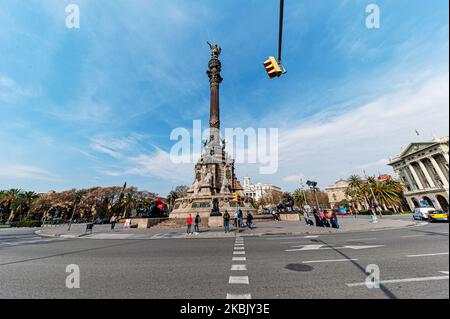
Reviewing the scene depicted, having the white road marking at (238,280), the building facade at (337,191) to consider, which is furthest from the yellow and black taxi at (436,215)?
the building facade at (337,191)

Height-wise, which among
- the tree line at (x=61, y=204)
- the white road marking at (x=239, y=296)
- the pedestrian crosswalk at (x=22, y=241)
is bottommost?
the white road marking at (x=239, y=296)

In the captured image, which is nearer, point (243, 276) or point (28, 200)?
point (243, 276)

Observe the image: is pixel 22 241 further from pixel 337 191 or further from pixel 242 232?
pixel 337 191

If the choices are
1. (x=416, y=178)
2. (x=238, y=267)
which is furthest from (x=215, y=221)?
(x=416, y=178)

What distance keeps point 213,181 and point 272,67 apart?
27.8 meters

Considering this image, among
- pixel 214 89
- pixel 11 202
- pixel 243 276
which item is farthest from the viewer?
pixel 11 202

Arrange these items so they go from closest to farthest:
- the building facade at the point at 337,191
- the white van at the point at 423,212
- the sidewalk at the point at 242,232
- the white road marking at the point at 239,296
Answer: the white road marking at the point at 239,296 < the sidewalk at the point at 242,232 < the white van at the point at 423,212 < the building facade at the point at 337,191

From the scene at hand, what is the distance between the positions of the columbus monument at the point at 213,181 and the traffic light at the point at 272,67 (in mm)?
19008

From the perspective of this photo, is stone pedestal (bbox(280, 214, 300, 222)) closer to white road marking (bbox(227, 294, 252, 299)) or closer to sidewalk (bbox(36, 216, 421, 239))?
sidewalk (bbox(36, 216, 421, 239))

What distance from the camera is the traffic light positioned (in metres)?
6.60

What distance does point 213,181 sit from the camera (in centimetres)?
3319

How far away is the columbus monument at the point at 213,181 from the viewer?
28609 millimetres

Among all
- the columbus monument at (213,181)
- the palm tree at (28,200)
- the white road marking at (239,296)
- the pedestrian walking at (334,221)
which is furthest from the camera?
the palm tree at (28,200)

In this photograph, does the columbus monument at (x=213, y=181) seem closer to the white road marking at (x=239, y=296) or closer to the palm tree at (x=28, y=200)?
the white road marking at (x=239, y=296)
